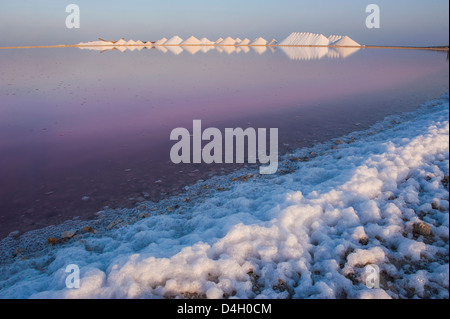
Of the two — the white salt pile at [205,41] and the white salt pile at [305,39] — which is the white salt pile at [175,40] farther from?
the white salt pile at [305,39]

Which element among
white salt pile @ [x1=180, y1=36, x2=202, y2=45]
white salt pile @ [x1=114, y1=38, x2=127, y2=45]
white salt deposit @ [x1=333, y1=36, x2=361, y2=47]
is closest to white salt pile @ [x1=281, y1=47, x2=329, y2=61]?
white salt deposit @ [x1=333, y1=36, x2=361, y2=47]

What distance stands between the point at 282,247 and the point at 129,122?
1250 centimetres

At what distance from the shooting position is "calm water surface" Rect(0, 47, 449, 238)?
321 inches

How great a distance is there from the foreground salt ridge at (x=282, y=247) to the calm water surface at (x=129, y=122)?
210 centimetres

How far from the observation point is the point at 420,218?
555 centimetres

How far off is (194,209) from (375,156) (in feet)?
18.5

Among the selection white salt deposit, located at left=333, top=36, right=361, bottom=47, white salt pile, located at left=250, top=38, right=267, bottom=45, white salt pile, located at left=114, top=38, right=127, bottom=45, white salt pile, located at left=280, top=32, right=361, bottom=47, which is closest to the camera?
white salt deposit, located at left=333, top=36, right=361, bottom=47

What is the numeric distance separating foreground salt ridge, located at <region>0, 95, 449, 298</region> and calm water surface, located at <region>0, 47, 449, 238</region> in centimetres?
210

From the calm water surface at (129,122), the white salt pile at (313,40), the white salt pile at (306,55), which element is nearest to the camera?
the calm water surface at (129,122)

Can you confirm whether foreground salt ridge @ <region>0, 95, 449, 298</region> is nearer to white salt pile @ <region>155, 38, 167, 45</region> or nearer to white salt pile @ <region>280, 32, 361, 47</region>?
white salt pile @ <region>280, 32, 361, 47</region>

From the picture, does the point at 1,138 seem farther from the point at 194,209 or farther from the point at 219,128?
the point at 194,209

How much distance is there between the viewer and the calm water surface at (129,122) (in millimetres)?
8156

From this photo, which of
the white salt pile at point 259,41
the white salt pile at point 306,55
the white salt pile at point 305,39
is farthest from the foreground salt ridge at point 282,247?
the white salt pile at point 259,41
